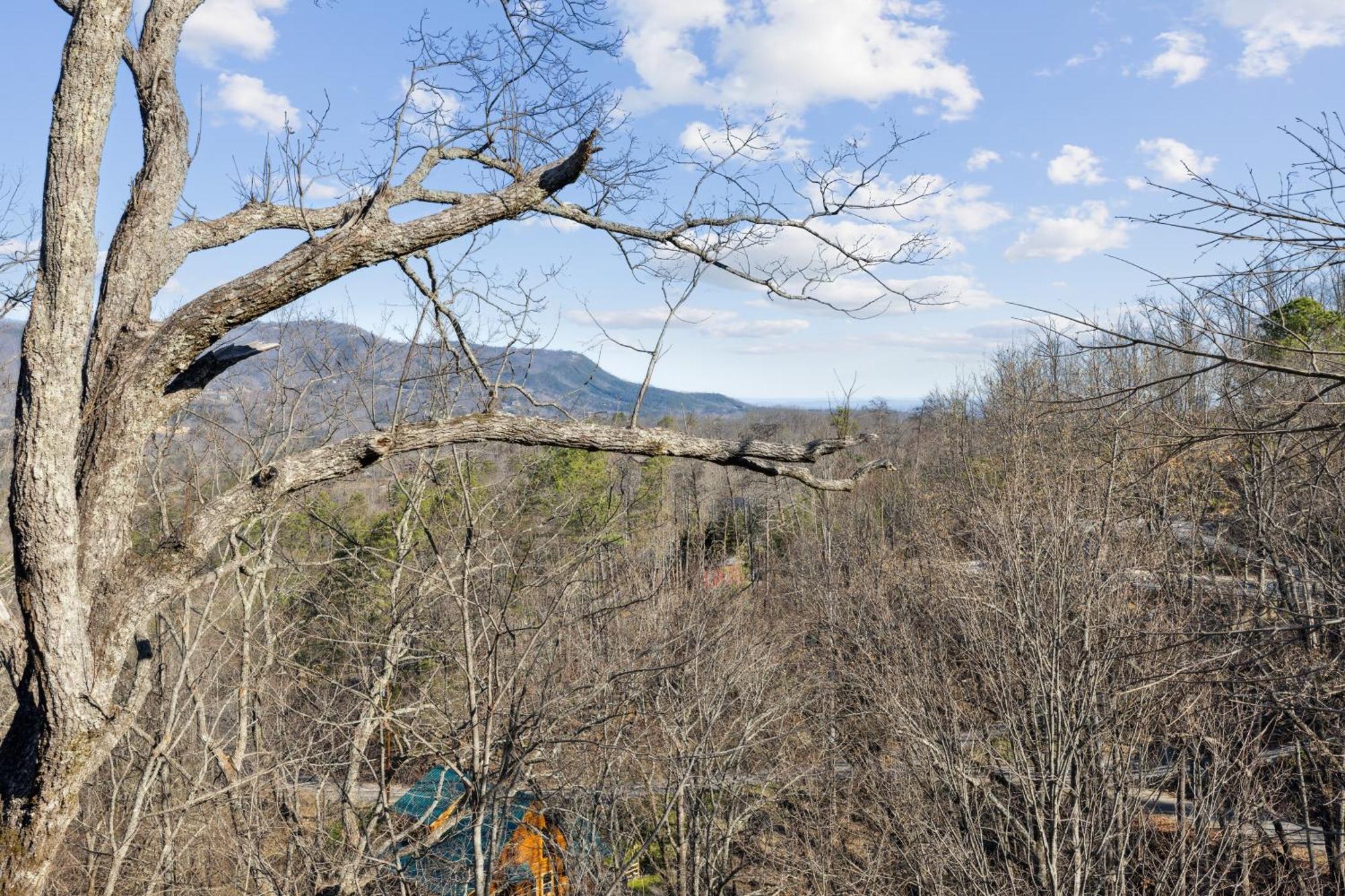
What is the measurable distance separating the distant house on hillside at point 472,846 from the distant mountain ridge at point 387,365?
251 centimetres

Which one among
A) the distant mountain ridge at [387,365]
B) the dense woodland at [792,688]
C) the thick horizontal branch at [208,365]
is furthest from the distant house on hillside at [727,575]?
the thick horizontal branch at [208,365]

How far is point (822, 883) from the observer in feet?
25.2

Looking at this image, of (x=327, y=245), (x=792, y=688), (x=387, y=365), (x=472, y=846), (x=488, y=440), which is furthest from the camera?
(x=792, y=688)

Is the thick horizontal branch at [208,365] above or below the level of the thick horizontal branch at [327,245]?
below

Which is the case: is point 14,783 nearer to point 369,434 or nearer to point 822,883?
point 369,434

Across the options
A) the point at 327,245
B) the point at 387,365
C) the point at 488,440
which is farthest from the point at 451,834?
the point at 327,245

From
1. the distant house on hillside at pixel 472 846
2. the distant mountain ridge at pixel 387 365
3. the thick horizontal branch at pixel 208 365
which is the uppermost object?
the distant mountain ridge at pixel 387 365

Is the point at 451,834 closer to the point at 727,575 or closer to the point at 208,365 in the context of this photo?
the point at 208,365

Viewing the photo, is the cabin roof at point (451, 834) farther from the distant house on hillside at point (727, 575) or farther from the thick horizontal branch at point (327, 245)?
the distant house on hillside at point (727, 575)

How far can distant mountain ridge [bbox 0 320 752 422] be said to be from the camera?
5484 millimetres

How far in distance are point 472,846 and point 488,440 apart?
2.30 metres

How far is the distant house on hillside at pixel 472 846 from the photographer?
5031 millimetres

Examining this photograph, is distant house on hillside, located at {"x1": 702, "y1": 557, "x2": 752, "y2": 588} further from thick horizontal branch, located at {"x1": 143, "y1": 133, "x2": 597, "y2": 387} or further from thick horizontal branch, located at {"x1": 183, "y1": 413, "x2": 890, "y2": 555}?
thick horizontal branch, located at {"x1": 143, "y1": 133, "x2": 597, "y2": 387}

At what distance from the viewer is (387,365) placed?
7273mm
